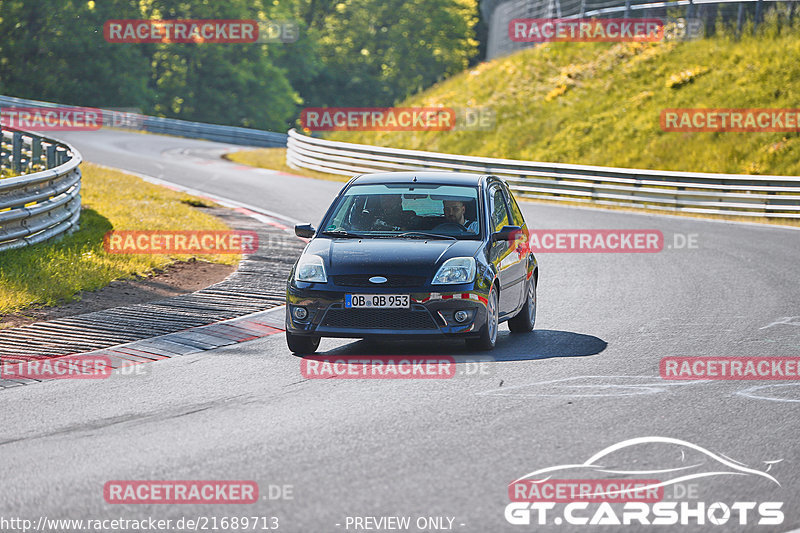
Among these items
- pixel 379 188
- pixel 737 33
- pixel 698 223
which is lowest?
pixel 698 223

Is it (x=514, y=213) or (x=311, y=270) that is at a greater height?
(x=514, y=213)

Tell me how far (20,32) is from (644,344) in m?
56.2

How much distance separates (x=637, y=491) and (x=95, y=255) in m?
10.0

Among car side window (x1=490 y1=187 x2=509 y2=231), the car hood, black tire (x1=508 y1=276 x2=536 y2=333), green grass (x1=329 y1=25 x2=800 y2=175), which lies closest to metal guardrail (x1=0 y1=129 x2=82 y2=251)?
the car hood

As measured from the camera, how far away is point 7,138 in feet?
82.2

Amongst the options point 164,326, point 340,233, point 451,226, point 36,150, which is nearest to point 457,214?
point 451,226

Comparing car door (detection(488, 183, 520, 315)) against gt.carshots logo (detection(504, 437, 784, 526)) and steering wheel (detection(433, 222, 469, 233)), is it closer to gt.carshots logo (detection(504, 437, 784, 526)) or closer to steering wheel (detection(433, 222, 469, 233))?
steering wheel (detection(433, 222, 469, 233))

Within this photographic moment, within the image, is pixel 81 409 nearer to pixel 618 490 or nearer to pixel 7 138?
pixel 618 490

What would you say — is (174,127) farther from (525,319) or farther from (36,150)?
(525,319)

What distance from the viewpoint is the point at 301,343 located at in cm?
960

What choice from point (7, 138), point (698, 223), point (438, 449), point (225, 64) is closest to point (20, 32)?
point (225, 64)

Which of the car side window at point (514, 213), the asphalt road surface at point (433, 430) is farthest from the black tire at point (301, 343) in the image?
the car side window at point (514, 213)

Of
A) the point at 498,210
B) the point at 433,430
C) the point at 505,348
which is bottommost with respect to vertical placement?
the point at 505,348

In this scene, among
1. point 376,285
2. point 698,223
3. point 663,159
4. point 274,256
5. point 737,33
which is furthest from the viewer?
point 737,33
